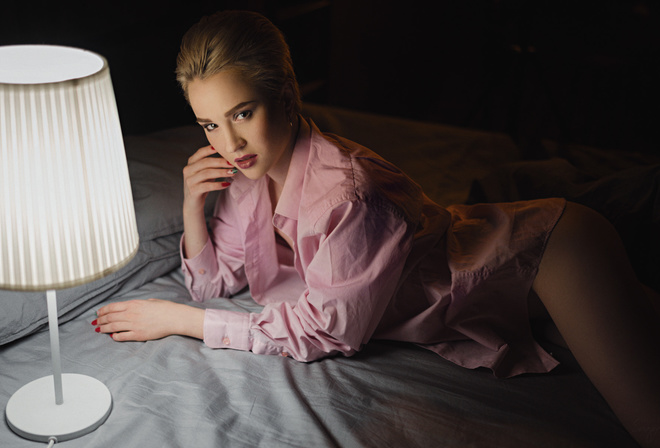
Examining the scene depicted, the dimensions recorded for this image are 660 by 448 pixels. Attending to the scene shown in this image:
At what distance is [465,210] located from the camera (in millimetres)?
1352

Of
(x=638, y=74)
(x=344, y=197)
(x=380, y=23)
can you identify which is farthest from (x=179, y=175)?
(x=638, y=74)

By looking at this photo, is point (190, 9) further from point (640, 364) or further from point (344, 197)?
point (640, 364)

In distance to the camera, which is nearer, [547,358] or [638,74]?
[547,358]

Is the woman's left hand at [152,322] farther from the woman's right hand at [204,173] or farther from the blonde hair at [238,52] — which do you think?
the blonde hair at [238,52]

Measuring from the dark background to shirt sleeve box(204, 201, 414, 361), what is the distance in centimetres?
117

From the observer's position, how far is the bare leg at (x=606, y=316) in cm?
100

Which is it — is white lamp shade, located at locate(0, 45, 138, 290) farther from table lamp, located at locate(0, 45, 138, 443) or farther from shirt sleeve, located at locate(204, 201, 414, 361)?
shirt sleeve, located at locate(204, 201, 414, 361)

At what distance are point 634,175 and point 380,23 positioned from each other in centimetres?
203

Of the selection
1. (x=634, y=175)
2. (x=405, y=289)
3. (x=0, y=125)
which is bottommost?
(x=405, y=289)

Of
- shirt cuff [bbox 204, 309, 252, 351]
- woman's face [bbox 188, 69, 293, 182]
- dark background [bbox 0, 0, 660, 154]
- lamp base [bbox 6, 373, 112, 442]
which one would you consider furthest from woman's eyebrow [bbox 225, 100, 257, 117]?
dark background [bbox 0, 0, 660, 154]

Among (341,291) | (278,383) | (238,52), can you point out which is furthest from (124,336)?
(238,52)

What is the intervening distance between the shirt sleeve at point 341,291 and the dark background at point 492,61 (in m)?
1.17

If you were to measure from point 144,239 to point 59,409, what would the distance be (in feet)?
1.50

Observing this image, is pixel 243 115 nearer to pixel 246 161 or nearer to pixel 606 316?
pixel 246 161
